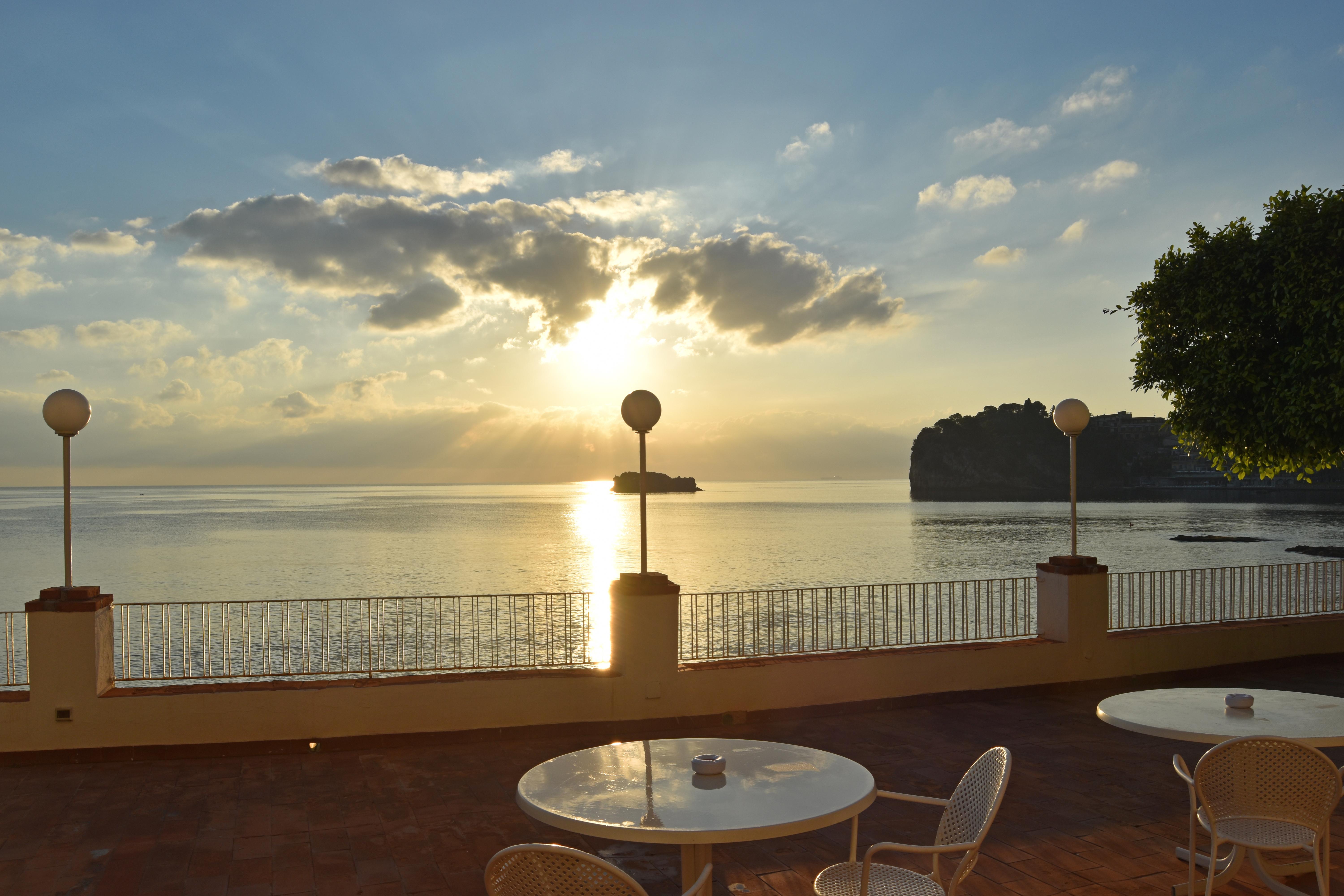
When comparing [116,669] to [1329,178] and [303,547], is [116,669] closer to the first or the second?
[1329,178]

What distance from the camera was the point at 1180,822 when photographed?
4777mm

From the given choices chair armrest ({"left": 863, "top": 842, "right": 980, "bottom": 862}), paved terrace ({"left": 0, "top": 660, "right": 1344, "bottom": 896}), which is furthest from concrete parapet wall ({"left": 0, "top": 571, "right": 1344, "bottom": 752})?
chair armrest ({"left": 863, "top": 842, "right": 980, "bottom": 862})

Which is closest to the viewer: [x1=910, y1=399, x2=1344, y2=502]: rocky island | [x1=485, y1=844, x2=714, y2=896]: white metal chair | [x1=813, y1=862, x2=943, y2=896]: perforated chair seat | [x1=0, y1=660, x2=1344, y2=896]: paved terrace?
[x1=485, y1=844, x2=714, y2=896]: white metal chair

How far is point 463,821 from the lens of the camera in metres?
4.94

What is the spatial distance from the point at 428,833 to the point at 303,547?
6171 cm

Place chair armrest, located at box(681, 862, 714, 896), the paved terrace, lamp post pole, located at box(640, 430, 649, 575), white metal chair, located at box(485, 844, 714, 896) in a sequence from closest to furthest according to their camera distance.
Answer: white metal chair, located at box(485, 844, 714, 896), chair armrest, located at box(681, 862, 714, 896), the paved terrace, lamp post pole, located at box(640, 430, 649, 575)

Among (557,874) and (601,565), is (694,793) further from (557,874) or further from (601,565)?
(601,565)

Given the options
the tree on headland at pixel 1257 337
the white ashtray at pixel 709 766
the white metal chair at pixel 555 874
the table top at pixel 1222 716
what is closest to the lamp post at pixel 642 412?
the table top at pixel 1222 716

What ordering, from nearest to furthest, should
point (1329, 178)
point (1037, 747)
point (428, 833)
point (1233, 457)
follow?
point (428, 833), point (1037, 747), point (1329, 178), point (1233, 457)

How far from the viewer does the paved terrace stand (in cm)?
412

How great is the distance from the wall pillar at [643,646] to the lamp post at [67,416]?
411 cm

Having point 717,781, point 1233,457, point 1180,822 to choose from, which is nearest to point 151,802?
point 717,781

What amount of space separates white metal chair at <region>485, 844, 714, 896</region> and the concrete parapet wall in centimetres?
458

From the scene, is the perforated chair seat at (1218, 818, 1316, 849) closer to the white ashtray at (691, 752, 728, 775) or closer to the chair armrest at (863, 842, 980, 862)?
the chair armrest at (863, 842, 980, 862)
